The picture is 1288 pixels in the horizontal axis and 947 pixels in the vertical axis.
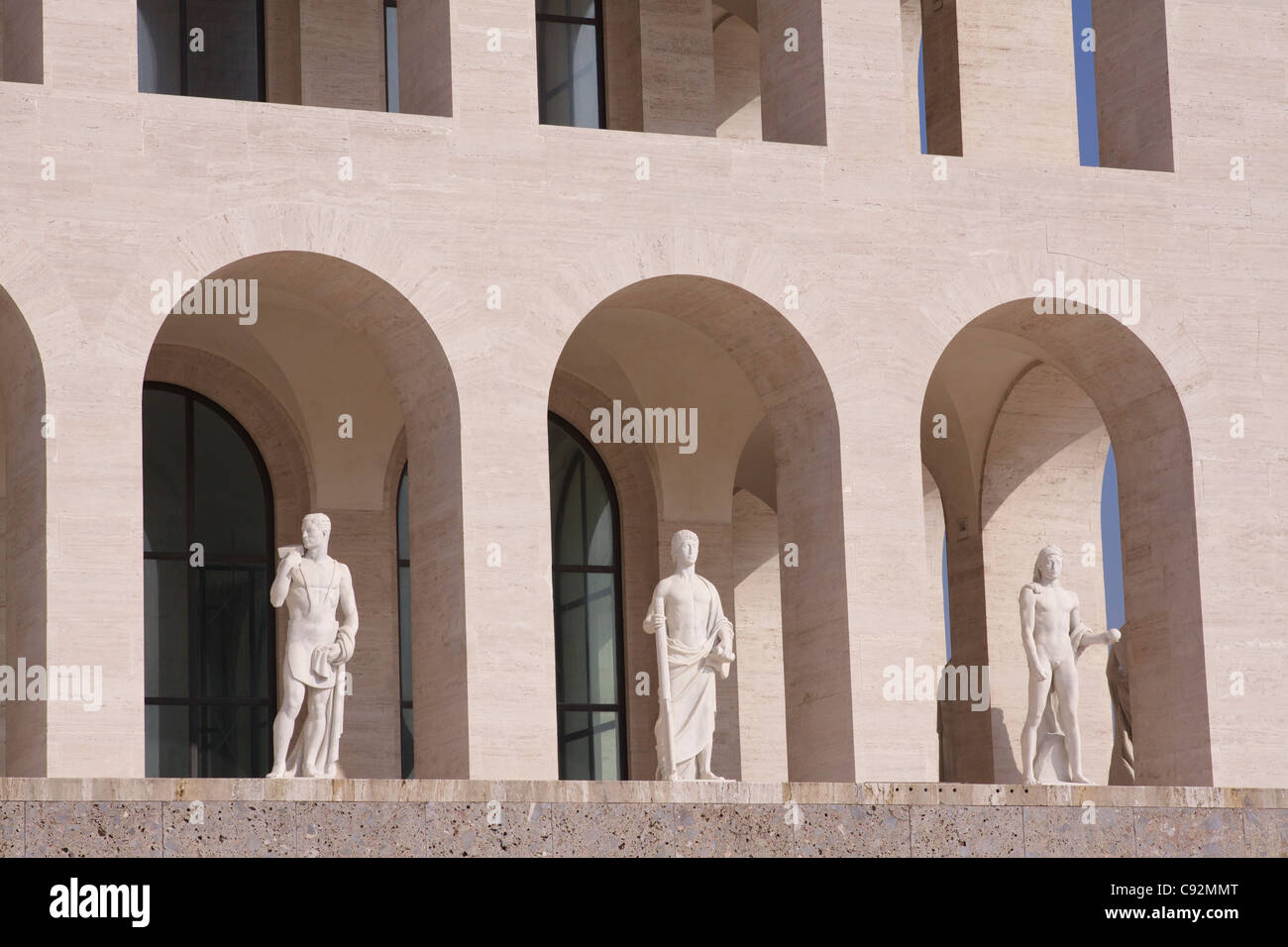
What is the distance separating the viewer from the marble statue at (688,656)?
20734 mm

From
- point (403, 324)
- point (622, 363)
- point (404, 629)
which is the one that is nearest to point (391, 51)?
point (622, 363)

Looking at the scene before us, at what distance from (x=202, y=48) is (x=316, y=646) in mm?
8367

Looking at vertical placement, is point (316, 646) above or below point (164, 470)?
below

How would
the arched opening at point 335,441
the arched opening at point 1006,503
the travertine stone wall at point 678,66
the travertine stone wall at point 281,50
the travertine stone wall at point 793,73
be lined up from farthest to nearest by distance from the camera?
the arched opening at point 1006,503 < the travertine stone wall at point 678,66 < the travertine stone wall at point 281,50 < the arched opening at point 335,441 < the travertine stone wall at point 793,73

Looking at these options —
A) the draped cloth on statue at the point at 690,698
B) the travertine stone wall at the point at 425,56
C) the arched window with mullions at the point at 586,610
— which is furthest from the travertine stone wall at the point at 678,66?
the draped cloth on statue at the point at 690,698

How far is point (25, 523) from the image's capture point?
66.2 feet

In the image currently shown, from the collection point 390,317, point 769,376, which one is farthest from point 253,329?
point 769,376

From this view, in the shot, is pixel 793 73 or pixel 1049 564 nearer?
pixel 1049 564

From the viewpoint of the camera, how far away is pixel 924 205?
74.9 feet

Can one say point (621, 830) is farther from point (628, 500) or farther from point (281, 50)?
point (281, 50)

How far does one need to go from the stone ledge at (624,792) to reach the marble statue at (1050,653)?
2.03 metres

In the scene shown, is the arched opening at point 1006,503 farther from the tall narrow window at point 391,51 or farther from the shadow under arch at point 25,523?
the shadow under arch at point 25,523
